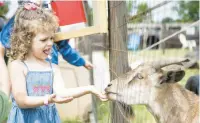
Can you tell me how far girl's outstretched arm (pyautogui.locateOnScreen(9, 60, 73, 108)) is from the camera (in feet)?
10.7

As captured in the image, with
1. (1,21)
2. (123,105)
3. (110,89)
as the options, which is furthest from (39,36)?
(1,21)

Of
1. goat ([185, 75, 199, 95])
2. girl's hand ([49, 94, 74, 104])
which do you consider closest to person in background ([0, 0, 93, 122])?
girl's hand ([49, 94, 74, 104])

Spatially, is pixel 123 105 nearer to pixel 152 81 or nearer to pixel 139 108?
pixel 152 81

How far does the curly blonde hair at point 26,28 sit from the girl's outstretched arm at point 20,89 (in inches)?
3.1

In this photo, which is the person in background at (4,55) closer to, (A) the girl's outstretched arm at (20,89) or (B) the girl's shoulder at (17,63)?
(A) the girl's outstretched arm at (20,89)

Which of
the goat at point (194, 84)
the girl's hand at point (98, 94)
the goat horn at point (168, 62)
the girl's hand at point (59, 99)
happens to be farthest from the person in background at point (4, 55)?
the goat at point (194, 84)

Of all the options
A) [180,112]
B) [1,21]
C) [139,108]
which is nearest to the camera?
[180,112]

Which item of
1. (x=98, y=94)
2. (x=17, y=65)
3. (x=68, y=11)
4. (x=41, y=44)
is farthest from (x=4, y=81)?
(x=68, y=11)

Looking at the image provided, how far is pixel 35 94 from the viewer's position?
11.3 feet

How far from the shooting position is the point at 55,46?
4270 mm

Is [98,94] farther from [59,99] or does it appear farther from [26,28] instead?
[26,28]

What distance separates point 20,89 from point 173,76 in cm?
133

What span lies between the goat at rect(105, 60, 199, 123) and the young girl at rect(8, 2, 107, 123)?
657 millimetres

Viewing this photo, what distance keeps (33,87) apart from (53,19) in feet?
1.64
